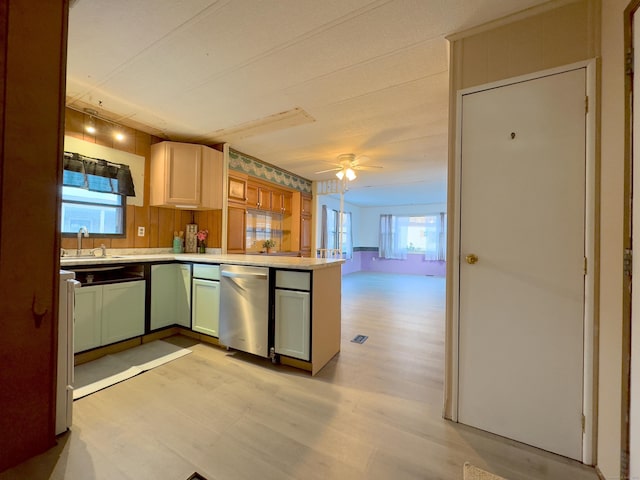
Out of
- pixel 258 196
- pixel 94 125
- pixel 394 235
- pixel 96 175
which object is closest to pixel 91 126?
pixel 94 125

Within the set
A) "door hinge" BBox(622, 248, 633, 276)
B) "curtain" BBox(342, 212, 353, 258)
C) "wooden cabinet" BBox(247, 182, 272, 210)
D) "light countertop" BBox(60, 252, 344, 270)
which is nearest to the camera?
"door hinge" BBox(622, 248, 633, 276)

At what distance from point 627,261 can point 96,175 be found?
161 inches

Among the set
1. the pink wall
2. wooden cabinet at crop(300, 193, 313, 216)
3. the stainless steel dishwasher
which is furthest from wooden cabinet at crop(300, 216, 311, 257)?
the pink wall

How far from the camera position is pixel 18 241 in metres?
1.22

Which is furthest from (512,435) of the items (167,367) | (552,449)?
(167,367)

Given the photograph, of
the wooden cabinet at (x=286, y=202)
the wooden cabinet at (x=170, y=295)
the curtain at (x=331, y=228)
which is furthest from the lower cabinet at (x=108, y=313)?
the curtain at (x=331, y=228)

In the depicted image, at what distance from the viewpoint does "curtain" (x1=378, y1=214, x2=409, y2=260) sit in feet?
29.1

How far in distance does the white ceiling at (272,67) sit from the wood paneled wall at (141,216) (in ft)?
0.52

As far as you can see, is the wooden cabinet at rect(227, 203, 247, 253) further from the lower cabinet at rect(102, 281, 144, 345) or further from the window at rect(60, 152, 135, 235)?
the lower cabinet at rect(102, 281, 144, 345)

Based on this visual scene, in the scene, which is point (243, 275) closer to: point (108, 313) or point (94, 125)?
point (108, 313)

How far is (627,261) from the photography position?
1088 mm

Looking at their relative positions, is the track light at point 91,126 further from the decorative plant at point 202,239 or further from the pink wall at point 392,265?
the pink wall at point 392,265

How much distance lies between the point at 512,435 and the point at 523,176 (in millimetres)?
1433

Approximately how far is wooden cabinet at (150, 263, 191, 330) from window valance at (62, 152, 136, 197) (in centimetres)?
104
